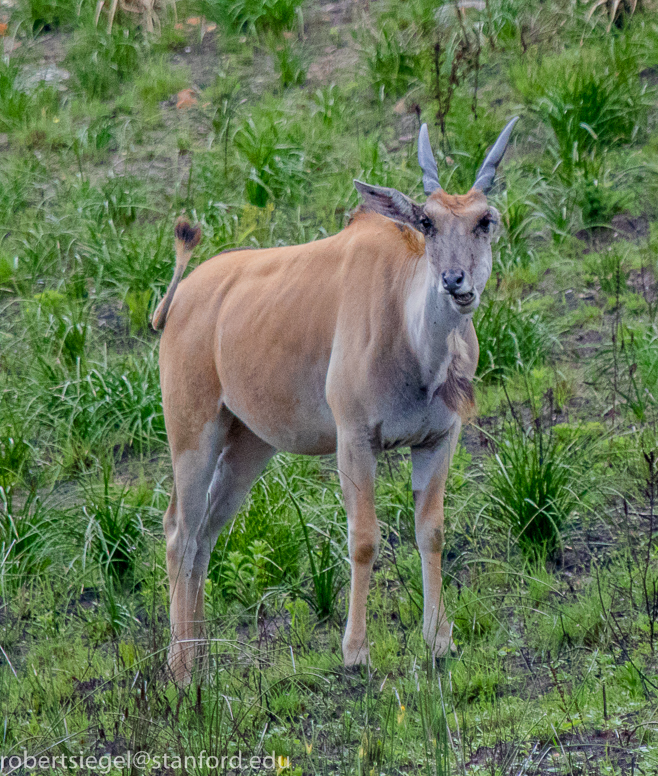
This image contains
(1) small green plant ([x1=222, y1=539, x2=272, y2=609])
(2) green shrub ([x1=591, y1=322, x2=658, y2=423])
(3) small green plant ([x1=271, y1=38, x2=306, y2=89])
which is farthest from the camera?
(3) small green plant ([x1=271, y1=38, x2=306, y2=89])

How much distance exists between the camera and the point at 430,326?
4.05 meters

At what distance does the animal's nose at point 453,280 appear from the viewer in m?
3.72

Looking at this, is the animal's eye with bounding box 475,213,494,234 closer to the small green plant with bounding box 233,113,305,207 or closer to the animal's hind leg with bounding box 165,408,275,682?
the animal's hind leg with bounding box 165,408,275,682

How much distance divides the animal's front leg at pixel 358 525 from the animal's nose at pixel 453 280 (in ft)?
2.67

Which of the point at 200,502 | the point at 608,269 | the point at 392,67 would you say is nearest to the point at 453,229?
the point at 200,502

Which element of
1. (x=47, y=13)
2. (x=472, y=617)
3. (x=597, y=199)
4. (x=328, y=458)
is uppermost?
(x=47, y=13)

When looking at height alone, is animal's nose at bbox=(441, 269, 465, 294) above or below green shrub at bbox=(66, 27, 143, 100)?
below

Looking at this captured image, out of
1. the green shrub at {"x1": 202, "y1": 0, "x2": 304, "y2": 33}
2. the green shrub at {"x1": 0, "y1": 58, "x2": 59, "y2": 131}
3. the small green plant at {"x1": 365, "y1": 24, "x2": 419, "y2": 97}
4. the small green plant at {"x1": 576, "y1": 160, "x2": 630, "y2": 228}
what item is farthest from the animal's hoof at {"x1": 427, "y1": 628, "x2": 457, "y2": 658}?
the green shrub at {"x1": 202, "y1": 0, "x2": 304, "y2": 33}

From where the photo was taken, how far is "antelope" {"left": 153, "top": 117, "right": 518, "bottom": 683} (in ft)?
13.2

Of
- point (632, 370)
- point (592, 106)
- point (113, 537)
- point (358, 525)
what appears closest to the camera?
point (358, 525)

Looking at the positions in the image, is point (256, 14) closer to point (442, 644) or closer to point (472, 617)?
point (472, 617)

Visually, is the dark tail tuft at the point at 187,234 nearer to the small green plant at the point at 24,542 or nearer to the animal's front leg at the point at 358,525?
the animal's front leg at the point at 358,525

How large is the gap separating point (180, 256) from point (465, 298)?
203cm

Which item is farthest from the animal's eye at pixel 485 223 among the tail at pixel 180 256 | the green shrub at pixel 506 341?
the green shrub at pixel 506 341
